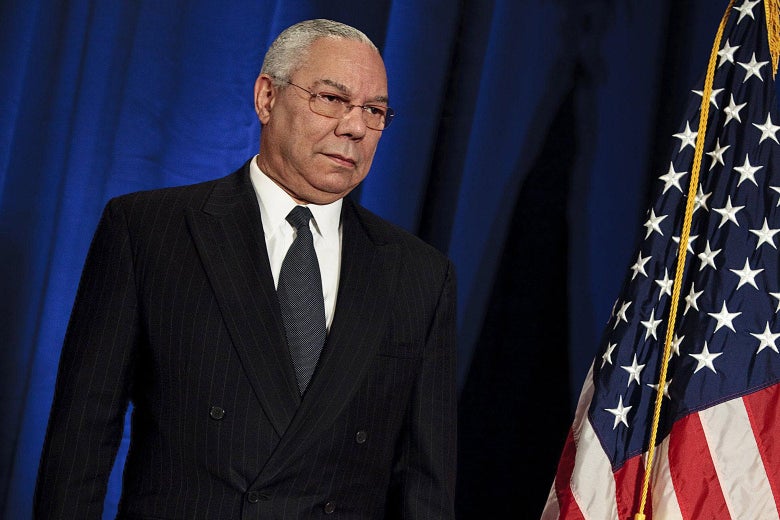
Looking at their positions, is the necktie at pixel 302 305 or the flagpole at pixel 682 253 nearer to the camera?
the necktie at pixel 302 305

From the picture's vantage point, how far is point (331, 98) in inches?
68.8

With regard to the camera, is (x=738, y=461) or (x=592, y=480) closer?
(x=738, y=461)

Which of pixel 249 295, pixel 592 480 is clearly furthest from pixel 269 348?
pixel 592 480

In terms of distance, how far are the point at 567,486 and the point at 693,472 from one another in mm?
288

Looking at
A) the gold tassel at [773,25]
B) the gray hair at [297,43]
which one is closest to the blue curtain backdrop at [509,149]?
the gold tassel at [773,25]

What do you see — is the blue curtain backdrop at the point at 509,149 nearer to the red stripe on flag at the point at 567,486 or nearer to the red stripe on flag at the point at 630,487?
the red stripe on flag at the point at 567,486

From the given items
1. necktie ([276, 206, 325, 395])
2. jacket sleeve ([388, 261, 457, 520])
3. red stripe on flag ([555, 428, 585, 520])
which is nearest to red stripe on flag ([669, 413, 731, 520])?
red stripe on flag ([555, 428, 585, 520])

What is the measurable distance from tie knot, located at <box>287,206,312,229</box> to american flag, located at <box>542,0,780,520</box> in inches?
33.3

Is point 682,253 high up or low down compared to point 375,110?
down

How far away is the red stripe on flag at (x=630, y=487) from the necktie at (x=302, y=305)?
0.84m

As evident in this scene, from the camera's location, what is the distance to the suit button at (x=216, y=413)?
154 centimetres

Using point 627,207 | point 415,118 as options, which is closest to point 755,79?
point 627,207

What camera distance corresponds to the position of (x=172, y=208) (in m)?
1.68

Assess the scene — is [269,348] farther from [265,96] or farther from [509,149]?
[509,149]
